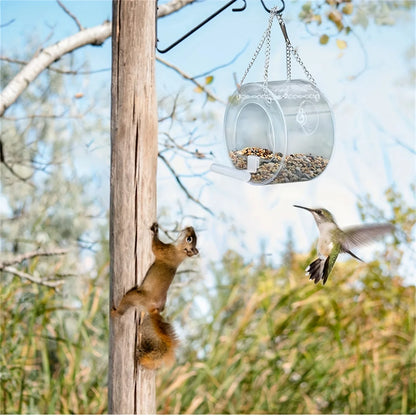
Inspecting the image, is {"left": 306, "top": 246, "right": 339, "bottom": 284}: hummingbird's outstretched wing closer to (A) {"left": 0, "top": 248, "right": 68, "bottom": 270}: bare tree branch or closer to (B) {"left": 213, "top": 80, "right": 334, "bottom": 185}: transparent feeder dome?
(B) {"left": 213, "top": 80, "right": 334, "bottom": 185}: transparent feeder dome

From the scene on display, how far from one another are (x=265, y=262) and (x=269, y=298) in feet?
1.24

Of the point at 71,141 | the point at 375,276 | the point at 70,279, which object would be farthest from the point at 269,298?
the point at 71,141

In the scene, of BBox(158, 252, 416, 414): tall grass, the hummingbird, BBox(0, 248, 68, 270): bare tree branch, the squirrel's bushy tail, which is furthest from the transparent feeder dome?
BBox(158, 252, 416, 414): tall grass

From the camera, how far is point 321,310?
3.22 metres

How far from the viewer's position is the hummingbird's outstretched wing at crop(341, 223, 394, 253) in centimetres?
147

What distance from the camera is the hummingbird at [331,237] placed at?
1.46m

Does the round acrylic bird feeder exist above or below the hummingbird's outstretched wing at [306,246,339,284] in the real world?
above

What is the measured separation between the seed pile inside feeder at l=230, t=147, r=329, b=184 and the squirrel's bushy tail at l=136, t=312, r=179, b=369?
43 centimetres

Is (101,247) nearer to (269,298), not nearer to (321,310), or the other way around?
(269,298)

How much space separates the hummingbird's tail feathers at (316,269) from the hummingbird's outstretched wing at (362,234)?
2.7 inches

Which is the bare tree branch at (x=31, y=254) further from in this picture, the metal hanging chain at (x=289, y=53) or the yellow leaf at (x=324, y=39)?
the yellow leaf at (x=324, y=39)

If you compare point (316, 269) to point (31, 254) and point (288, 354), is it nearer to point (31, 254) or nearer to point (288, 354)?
point (31, 254)

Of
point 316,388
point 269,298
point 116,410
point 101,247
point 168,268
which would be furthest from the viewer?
point 101,247

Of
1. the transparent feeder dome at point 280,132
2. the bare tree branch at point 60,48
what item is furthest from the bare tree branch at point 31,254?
the transparent feeder dome at point 280,132
